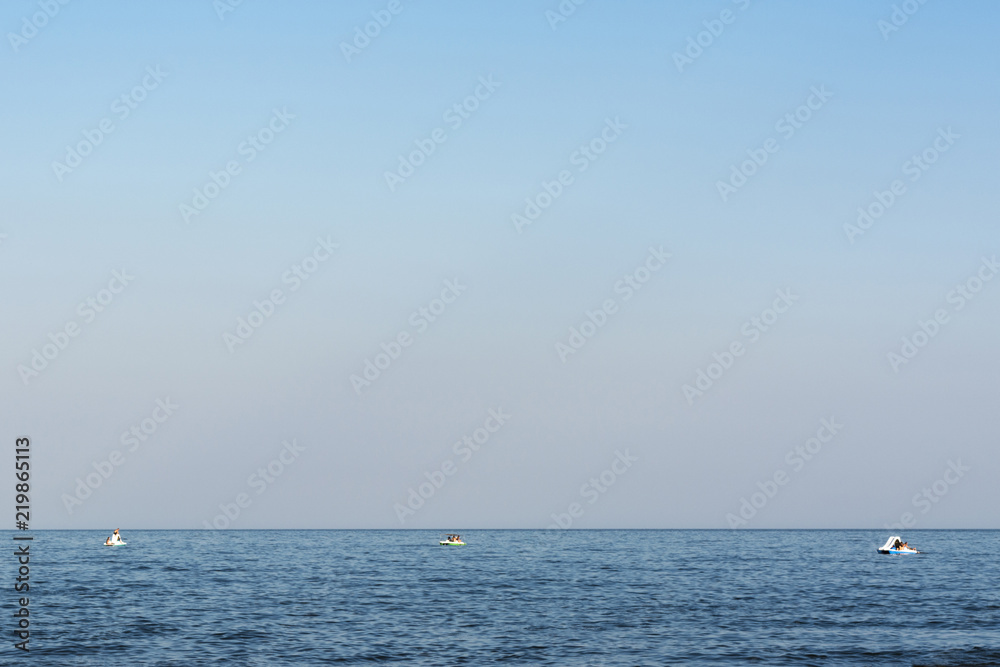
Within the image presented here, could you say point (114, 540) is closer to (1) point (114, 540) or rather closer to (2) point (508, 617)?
(1) point (114, 540)

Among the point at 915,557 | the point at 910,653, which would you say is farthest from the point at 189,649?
the point at 915,557

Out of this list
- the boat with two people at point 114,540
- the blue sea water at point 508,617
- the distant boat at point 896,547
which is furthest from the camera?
the boat with two people at point 114,540

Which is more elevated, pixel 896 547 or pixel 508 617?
pixel 896 547

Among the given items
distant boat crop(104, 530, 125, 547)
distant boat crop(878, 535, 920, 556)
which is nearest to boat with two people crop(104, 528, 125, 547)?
distant boat crop(104, 530, 125, 547)

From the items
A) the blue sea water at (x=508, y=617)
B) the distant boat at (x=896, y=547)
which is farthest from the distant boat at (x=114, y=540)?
the distant boat at (x=896, y=547)

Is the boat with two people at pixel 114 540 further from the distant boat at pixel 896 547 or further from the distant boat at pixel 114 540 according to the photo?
the distant boat at pixel 896 547

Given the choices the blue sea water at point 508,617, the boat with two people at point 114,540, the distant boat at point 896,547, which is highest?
the boat with two people at point 114,540

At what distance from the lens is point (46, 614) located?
56.8m

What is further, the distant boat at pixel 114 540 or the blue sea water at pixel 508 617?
the distant boat at pixel 114 540

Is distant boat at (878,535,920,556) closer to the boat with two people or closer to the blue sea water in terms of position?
the blue sea water

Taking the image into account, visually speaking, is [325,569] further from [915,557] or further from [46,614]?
[915,557]

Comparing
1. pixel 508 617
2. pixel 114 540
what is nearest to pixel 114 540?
pixel 114 540

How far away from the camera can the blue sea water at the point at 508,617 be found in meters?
43.4

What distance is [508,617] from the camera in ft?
187
